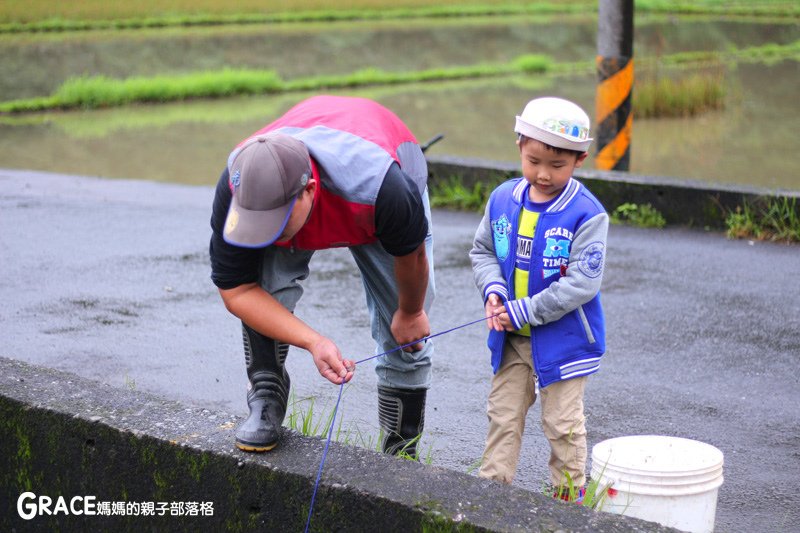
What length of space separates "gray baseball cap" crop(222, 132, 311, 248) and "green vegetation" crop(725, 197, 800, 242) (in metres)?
4.91

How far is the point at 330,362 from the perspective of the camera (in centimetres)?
285

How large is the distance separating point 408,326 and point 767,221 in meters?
4.41

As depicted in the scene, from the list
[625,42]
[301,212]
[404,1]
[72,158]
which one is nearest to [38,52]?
[72,158]

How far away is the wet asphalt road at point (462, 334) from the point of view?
409 centimetres

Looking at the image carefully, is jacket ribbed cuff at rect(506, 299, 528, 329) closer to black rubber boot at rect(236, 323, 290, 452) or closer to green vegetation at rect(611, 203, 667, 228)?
black rubber boot at rect(236, 323, 290, 452)

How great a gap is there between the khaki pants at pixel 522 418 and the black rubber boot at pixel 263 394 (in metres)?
0.65

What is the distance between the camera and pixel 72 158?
1236 cm

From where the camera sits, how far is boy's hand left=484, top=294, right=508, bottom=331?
324 centimetres

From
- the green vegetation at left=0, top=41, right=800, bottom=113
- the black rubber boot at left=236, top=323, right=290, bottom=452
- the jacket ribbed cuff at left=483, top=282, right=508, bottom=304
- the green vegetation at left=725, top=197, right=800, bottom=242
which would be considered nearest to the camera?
the black rubber boot at left=236, top=323, right=290, bottom=452

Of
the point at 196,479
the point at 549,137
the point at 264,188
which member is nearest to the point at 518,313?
the point at 549,137

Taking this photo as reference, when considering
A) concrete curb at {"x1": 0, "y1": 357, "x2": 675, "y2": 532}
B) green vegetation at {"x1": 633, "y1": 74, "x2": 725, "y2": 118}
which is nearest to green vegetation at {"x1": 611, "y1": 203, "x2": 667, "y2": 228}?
concrete curb at {"x1": 0, "y1": 357, "x2": 675, "y2": 532}

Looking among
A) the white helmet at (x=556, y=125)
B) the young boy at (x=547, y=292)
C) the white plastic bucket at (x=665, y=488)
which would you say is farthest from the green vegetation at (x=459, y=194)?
the white plastic bucket at (x=665, y=488)

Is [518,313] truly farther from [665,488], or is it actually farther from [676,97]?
[676,97]

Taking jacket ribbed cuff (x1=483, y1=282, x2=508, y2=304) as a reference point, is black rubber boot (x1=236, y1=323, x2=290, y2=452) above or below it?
below
